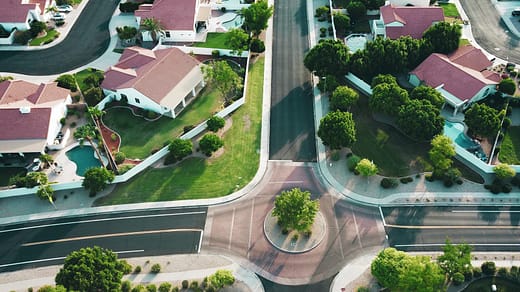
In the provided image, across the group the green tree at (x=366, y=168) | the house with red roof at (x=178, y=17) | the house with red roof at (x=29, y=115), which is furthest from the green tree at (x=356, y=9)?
the house with red roof at (x=29, y=115)

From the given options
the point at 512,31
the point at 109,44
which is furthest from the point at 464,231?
the point at 109,44

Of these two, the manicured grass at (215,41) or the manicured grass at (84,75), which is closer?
the manicured grass at (84,75)

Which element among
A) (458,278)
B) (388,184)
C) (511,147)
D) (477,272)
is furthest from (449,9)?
(458,278)

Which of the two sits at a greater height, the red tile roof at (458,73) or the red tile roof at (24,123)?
the red tile roof at (458,73)

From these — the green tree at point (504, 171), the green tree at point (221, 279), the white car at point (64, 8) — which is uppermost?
the white car at point (64, 8)

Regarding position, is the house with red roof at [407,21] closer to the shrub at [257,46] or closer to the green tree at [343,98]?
the green tree at [343,98]

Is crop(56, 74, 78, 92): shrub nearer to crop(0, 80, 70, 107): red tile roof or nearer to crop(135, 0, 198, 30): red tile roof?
crop(0, 80, 70, 107): red tile roof

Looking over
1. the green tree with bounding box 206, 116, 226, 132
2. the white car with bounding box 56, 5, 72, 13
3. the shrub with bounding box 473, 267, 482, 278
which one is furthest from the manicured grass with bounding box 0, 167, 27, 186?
the shrub with bounding box 473, 267, 482, 278
